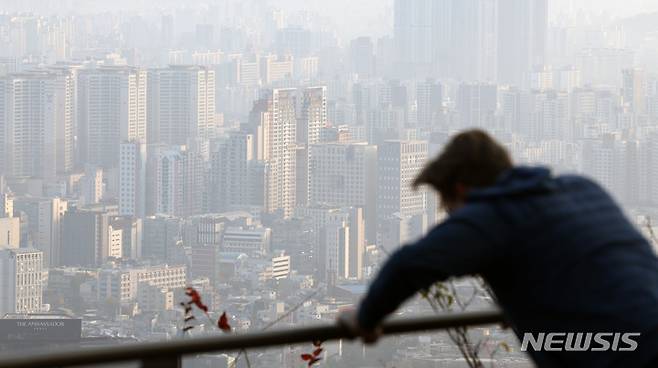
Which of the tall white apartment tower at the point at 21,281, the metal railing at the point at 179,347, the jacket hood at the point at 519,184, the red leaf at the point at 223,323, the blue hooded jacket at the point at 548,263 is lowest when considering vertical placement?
the tall white apartment tower at the point at 21,281

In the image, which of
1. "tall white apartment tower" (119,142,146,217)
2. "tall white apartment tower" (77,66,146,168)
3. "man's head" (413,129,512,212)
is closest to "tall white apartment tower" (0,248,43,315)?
"tall white apartment tower" (119,142,146,217)

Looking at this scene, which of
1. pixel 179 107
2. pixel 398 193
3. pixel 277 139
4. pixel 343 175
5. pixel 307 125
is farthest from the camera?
pixel 179 107

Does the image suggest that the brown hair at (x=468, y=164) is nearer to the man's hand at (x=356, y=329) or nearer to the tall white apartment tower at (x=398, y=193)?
the man's hand at (x=356, y=329)

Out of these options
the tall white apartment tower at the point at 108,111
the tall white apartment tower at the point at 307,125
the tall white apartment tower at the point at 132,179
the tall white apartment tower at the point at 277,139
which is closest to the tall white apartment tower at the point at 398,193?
the tall white apartment tower at the point at 307,125

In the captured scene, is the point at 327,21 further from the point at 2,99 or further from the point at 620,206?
the point at 620,206

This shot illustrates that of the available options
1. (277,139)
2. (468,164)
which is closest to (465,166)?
(468,164)

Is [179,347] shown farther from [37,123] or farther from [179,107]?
[179,107]

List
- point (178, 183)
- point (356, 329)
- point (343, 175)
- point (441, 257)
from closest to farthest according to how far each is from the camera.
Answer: point (441, 257) < point (356, 329) < point (343, 175) < point (178, 183)
